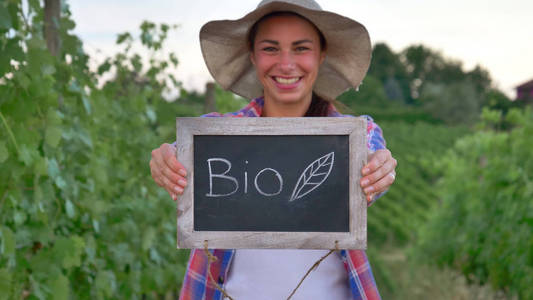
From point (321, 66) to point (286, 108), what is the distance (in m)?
0.30

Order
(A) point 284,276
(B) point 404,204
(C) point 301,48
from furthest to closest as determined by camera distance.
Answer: (B) point 404,204 → (C) point 301,48 → (A) point 284,276

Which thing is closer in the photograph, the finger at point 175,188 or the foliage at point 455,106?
the finger at point 175,188

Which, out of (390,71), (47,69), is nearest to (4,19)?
(47,69)

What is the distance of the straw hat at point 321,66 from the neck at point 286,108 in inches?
4.2

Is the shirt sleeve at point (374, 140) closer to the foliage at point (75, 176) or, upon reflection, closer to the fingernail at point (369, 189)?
the fingernail at point (369, 189)

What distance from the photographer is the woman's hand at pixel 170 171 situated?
66.9 inches

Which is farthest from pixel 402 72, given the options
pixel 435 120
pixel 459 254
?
pixel 459 254

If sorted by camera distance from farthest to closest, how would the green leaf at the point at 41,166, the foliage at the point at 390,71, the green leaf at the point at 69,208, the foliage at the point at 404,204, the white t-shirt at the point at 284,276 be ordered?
1. the foliage at the point at 390,71
2. the foliage at the point at 404,204
3. the green leaf at the point at 69,208
4. the green leaf at the point at 41,166
5. the white t-shirt at the point at 284,276

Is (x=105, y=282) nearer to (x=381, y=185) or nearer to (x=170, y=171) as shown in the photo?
(x=170, y=171)

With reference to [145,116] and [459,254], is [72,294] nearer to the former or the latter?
[145,116]

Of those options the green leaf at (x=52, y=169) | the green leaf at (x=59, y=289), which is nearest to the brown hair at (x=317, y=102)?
the green leaf at (x=52, y=169)

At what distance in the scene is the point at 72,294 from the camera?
9.87ft

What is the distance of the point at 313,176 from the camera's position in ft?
5.76

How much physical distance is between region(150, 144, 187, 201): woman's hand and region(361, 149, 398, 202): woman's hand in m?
0.45
